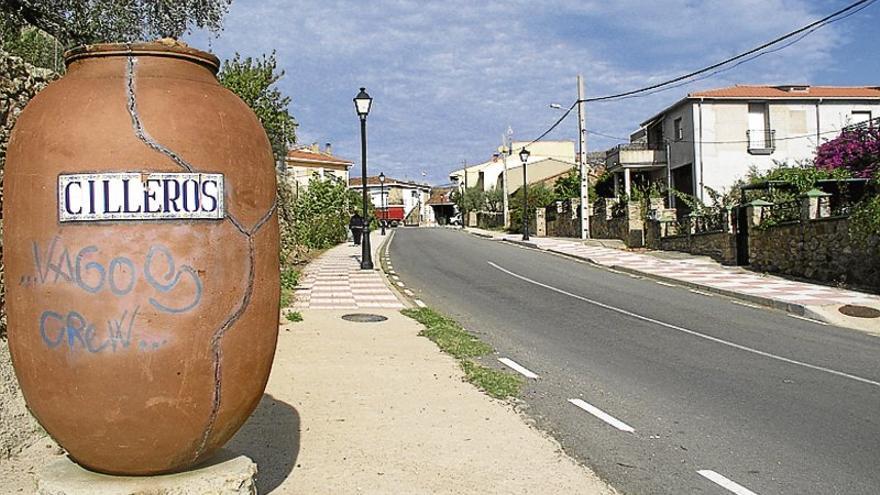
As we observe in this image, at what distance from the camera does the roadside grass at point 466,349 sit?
757 centimetres

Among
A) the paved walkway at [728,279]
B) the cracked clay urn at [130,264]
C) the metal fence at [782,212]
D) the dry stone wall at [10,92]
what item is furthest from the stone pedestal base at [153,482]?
the metal fence at [782,212]

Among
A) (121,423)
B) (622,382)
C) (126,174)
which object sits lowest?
(622,382)

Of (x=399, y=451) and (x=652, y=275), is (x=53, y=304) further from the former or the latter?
(x=652, y=275)

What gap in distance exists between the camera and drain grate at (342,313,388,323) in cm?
1190

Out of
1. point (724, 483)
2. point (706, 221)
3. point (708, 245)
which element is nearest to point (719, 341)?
point (724, 483)

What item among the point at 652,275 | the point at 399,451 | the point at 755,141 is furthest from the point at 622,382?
the point at 755,141

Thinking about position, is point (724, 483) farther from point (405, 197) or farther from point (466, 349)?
point (405, 197)

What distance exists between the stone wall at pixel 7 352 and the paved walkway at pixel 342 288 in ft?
26.9

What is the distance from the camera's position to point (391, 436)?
18.9 ft

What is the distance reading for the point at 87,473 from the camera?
3578 millimetres

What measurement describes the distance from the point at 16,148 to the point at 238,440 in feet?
8.60

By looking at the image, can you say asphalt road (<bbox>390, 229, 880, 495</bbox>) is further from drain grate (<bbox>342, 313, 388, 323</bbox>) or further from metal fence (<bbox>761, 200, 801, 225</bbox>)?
metal fence (<bbox>761, 200, 801, 225</bbox>)

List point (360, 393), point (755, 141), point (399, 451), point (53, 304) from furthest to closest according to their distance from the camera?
point (755, 141) < point (360, 393) < point (399, 451) < point (53, 304)

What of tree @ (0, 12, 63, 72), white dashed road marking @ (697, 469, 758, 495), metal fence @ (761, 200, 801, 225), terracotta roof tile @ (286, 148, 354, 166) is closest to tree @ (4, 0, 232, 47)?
tree @ (0, 12, 63, 72)
